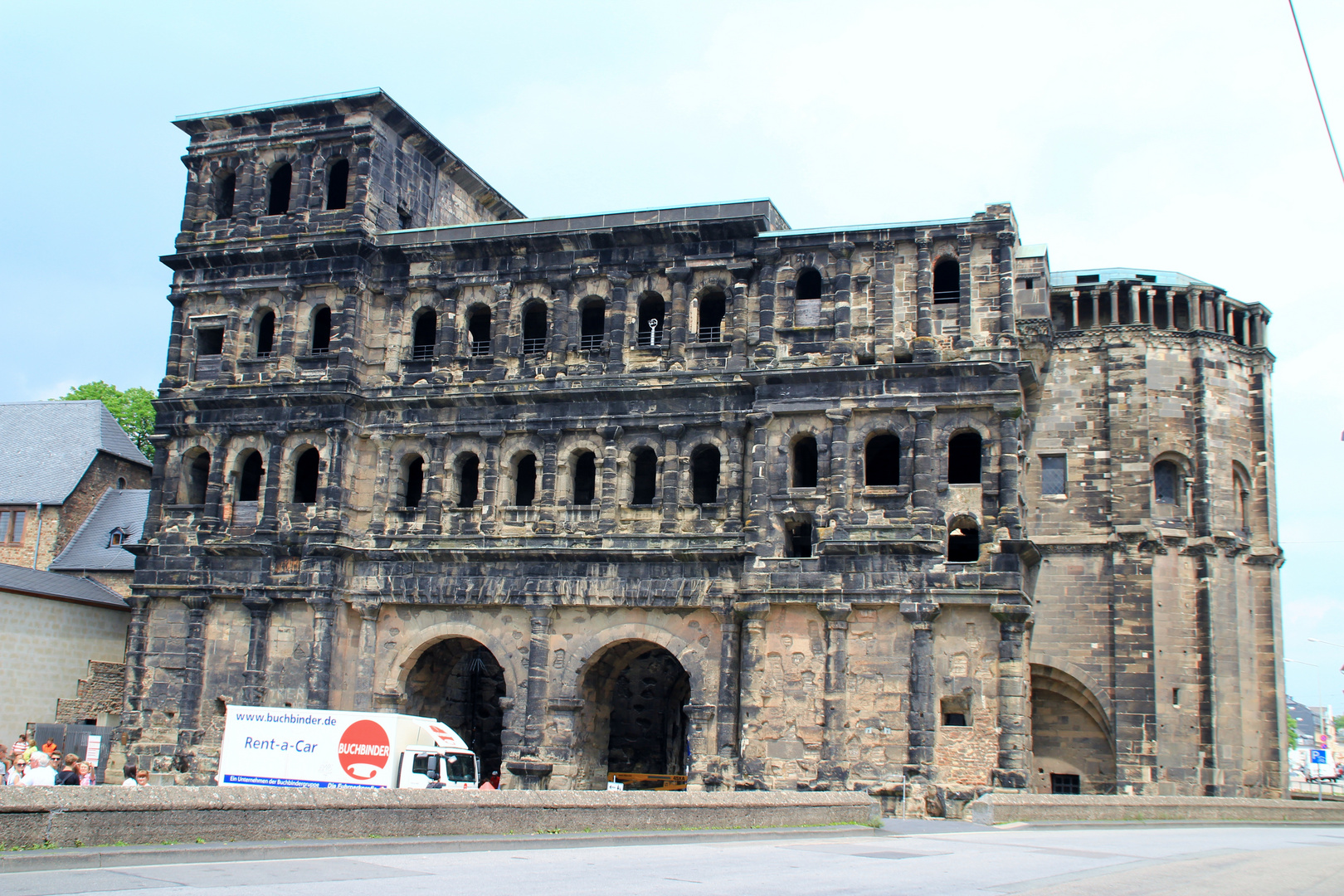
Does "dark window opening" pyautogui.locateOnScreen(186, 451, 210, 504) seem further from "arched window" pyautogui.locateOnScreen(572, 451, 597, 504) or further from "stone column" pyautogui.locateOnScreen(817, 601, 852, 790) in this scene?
"stone column" pyautogui.locateOnScreen(817, 601, 852, 790)

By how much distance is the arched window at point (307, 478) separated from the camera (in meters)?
38.8

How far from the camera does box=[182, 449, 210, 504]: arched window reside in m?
38.6

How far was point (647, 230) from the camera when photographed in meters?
36.4

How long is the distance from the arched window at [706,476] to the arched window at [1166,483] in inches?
534

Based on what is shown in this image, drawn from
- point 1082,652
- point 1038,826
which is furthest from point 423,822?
point 1082,652

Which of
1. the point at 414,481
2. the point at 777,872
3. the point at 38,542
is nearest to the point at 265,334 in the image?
the point at 414,481

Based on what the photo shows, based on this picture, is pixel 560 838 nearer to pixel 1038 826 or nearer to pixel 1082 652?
pixel 1038 826

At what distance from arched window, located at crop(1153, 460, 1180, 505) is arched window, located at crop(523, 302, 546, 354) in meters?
19.2

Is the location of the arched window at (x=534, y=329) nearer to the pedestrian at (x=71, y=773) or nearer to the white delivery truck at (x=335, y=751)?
the white delivery truck at (x=335, y=751)

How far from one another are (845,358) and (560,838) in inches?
712

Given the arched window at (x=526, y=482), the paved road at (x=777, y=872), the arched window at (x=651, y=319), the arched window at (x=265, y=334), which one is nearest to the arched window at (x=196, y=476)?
the arched window at (x=265, y=334)

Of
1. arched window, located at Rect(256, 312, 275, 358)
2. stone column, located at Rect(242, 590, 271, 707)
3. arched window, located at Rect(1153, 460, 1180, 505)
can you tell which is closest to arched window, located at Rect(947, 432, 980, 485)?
arched window, located at Rect(1153, 460, 1180, 505)

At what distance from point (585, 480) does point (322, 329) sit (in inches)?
→ 373

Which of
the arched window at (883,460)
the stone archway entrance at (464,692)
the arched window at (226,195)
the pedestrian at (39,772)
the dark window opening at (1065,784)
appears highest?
the arched window at (226,195)
